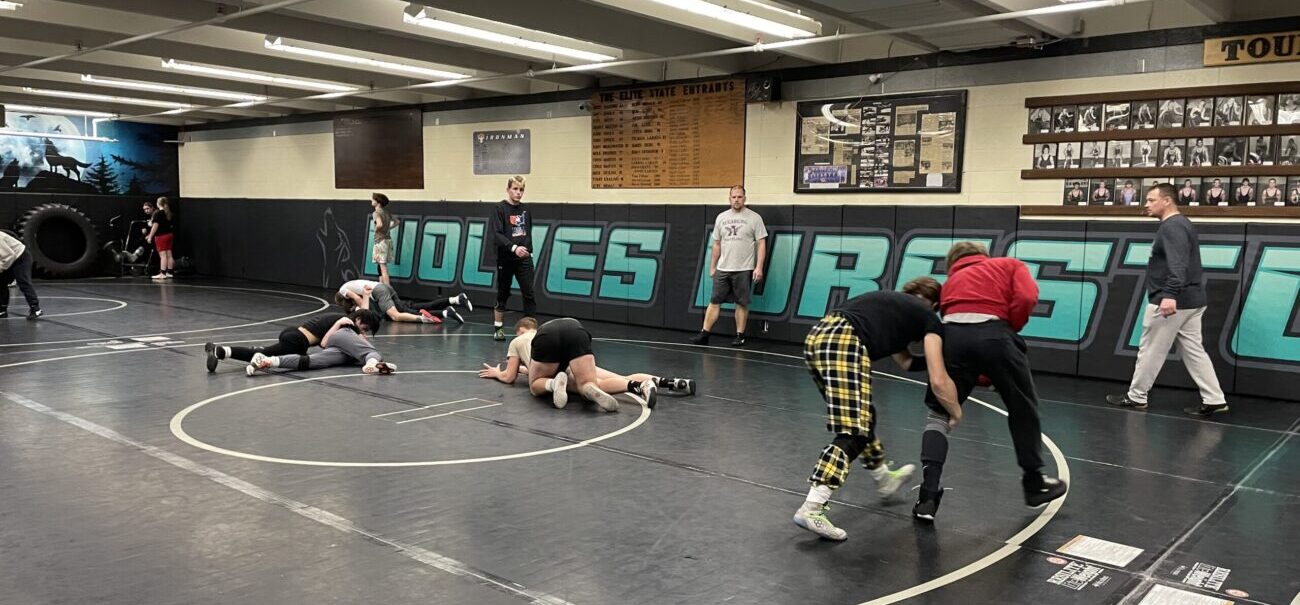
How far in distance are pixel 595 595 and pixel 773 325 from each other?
8466 millimetres

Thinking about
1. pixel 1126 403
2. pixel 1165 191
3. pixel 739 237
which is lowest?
pixel 1126 403

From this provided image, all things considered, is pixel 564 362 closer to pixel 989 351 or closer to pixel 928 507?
pixel 928 507

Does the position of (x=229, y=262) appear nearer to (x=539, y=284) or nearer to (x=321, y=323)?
(x=539, y=284)

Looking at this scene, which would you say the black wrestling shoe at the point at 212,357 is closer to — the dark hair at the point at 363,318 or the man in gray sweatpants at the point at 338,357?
the man in gray sweatpants at the point at 338,357

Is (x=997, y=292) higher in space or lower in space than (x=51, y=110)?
lower

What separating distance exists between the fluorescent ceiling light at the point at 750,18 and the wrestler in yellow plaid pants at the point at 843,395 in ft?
17.9

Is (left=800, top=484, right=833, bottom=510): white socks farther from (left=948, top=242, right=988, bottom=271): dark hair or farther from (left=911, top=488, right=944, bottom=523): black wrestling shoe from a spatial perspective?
(left=948, top=242, right=988, bottom=271): dark hair

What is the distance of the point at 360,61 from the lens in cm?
1289

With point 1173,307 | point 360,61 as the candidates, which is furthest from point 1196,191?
point 360,61

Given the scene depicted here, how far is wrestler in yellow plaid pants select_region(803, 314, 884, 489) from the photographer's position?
4519 millimetres

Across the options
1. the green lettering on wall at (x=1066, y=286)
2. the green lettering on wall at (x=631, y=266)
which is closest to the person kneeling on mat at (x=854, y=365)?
the green lettering on wall at (x=1066, y=286)

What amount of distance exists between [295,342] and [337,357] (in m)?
0.43

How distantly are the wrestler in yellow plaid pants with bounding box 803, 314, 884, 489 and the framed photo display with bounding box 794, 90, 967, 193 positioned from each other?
6.38 m

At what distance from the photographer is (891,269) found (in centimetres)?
1089
